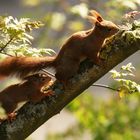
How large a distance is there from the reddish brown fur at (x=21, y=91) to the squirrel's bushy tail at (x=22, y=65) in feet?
0.11

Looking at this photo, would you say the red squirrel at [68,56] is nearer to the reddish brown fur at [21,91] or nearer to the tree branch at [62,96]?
the reddish brown fur at [21,91]

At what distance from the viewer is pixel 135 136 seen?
11.4ft

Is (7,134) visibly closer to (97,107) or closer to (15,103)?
(15,103)

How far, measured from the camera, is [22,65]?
198 cm

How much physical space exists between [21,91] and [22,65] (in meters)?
0.15

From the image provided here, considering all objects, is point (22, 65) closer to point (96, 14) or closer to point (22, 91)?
point (22, 91)

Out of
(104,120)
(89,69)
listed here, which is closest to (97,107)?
(104,120)

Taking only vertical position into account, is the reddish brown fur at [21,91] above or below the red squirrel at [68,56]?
below

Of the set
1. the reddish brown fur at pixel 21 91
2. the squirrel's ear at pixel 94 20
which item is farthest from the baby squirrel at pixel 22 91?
the squirrel's ear at pixel 94 20

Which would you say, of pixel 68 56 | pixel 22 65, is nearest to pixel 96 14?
pixel 68 56

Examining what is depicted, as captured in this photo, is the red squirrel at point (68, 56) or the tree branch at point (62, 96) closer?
the tree branch at point (62, 96)

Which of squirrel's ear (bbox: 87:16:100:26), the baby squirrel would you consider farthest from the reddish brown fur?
squirrel's ear (bbox: 87:16:100:26)

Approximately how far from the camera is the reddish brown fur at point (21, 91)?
6.67 ft

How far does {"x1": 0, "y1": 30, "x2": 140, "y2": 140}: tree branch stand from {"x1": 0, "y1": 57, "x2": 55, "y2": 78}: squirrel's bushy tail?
26cm
